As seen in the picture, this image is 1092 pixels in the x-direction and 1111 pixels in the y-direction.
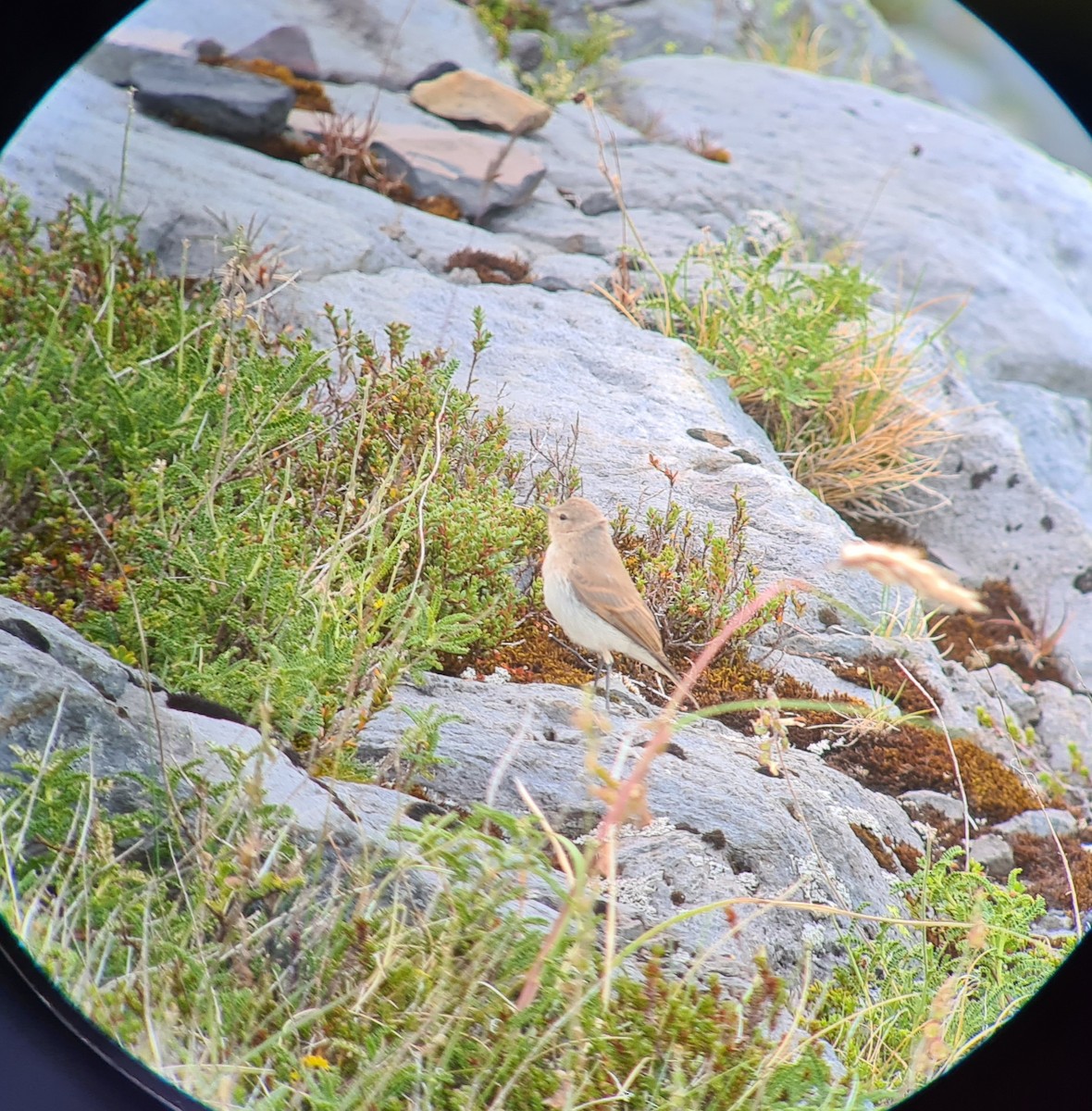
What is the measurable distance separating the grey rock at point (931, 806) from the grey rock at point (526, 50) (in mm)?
2235

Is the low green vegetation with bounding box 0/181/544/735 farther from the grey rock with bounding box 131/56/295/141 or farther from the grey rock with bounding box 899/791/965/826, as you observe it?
the grey rock with bounding box 899/791/965/826

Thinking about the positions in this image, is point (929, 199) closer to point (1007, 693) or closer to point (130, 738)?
point (1007, 693)

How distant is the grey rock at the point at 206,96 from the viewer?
2.50 m

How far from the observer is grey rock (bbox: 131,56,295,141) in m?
2.50

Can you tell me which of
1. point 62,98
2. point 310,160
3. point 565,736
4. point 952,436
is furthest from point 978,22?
point 62,98

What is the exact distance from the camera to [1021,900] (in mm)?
1966

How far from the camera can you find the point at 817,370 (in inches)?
89.8

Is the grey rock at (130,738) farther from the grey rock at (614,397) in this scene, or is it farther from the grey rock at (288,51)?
the grey rock at (288,51)

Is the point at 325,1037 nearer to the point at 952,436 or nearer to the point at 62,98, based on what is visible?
the point at 952,436

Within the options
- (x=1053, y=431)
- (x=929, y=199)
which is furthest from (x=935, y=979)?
(x=929, y=199)

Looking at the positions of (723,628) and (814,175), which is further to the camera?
(814,175)

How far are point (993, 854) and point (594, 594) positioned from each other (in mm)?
898

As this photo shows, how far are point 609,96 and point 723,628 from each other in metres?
1.91

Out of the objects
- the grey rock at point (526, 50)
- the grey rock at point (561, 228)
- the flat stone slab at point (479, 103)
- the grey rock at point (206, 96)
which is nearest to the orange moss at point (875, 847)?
the grey rock at point (561, 228)
